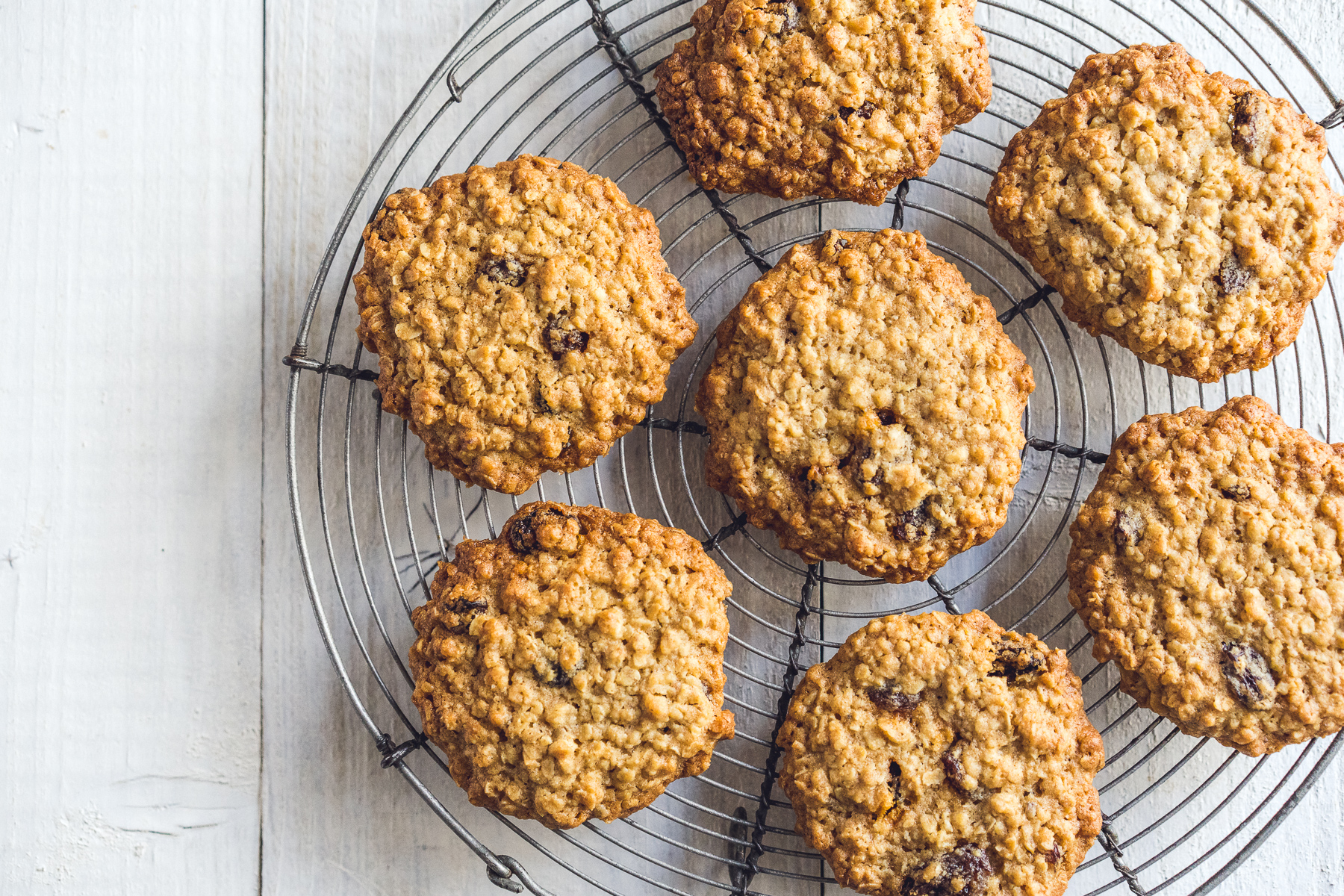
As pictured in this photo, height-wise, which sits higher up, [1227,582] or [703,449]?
[703,449]

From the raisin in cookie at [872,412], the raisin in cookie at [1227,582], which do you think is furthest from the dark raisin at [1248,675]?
the raisin in cookie at [872,412]

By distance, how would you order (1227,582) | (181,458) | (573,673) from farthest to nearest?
(181,458)
(1227,582)
(573,673)

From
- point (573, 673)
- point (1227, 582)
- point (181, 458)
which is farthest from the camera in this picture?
point (181, 458)

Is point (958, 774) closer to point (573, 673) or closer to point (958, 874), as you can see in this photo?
point (958, 874)

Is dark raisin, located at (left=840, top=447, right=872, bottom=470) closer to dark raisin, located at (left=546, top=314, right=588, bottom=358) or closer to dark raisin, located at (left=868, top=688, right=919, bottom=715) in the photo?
dark raisin, located at (left=868, top=688, right=919, bottom=715)

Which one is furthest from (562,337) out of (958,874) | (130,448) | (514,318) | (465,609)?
(958,874)

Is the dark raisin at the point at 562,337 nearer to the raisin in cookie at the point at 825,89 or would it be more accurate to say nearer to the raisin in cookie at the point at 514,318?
the raisin in cookie at the point at 514,318

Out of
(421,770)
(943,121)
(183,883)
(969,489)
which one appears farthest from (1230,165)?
(183,883)

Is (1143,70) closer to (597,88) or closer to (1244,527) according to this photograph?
(1244,527)
